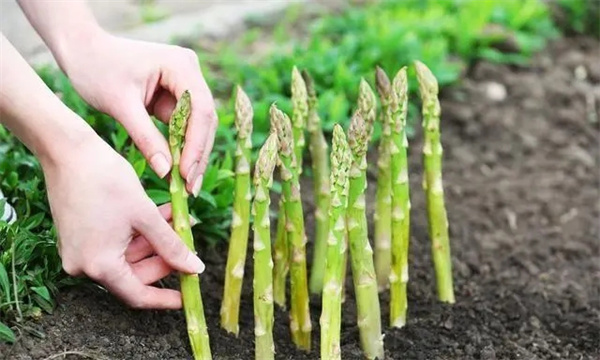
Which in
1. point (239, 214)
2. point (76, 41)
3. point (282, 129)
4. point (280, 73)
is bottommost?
point (239, 214)

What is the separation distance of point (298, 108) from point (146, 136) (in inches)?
20.6

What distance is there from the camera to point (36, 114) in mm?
2482

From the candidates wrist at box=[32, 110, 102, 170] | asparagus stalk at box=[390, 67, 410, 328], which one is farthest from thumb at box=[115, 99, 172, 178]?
asparagus stalk at box=[390, 67, 410, 328]

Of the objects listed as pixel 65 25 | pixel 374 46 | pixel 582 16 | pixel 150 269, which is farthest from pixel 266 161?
pixel 582 16

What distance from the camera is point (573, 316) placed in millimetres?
3398

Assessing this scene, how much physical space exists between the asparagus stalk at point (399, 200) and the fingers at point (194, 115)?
509 millimetres

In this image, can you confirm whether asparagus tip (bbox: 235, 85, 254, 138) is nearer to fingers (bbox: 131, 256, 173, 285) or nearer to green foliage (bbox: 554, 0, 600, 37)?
fingers (bbox: 131, 256, 173, 285)

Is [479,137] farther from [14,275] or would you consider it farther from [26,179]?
[14,275]

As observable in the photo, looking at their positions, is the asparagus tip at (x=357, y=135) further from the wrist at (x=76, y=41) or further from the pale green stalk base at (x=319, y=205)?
the wrist at (x=76, y=41)

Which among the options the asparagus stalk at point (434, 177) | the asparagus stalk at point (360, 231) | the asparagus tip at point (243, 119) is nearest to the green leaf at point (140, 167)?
the asparagus tip at point (243, 119)

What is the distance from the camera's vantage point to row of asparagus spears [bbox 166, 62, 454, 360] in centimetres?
272

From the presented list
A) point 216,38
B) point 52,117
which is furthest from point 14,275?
point 216,38

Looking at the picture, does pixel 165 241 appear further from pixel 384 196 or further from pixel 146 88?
pixel 384 196

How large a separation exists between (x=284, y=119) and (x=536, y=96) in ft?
9.06
